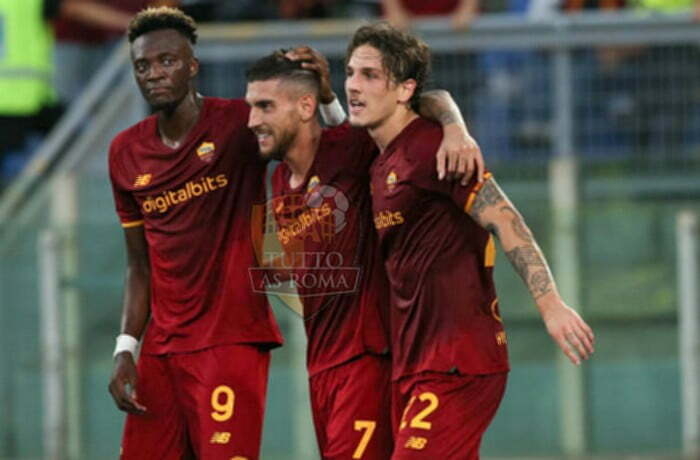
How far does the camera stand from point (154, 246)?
314 inches

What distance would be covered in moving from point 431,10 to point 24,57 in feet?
9.67

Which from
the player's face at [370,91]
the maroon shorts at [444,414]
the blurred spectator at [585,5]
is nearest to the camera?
the maroon shorts at [444,414]

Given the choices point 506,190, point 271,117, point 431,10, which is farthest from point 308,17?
point 271,117

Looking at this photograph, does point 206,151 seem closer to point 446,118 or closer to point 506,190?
point 446,118

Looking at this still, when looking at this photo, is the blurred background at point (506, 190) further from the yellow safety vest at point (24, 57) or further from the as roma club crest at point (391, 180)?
the as roma club crest at point (391, 180)

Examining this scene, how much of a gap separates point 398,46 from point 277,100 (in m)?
0.59

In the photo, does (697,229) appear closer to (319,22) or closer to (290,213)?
(319,22)

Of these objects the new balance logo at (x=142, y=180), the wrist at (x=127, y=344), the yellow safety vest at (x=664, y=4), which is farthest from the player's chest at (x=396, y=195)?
the yellow safety vest at (x=664, y=4)

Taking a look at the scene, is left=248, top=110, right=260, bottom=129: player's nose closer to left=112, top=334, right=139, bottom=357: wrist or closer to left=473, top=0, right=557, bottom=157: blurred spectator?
left=112, top=334, right=139, bottom=357: wrist

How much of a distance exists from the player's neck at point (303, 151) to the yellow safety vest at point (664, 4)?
5602 millimetres

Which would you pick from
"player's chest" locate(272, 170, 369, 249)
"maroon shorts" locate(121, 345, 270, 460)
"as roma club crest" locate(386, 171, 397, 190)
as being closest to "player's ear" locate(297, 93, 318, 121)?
"player's chest" locate(272, 170, 369, 249)

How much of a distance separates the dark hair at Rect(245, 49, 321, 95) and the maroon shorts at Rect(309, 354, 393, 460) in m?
1.27

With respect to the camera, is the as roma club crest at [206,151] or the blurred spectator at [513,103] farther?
the blurred spectator at [513,103]

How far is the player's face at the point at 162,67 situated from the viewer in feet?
25.6
